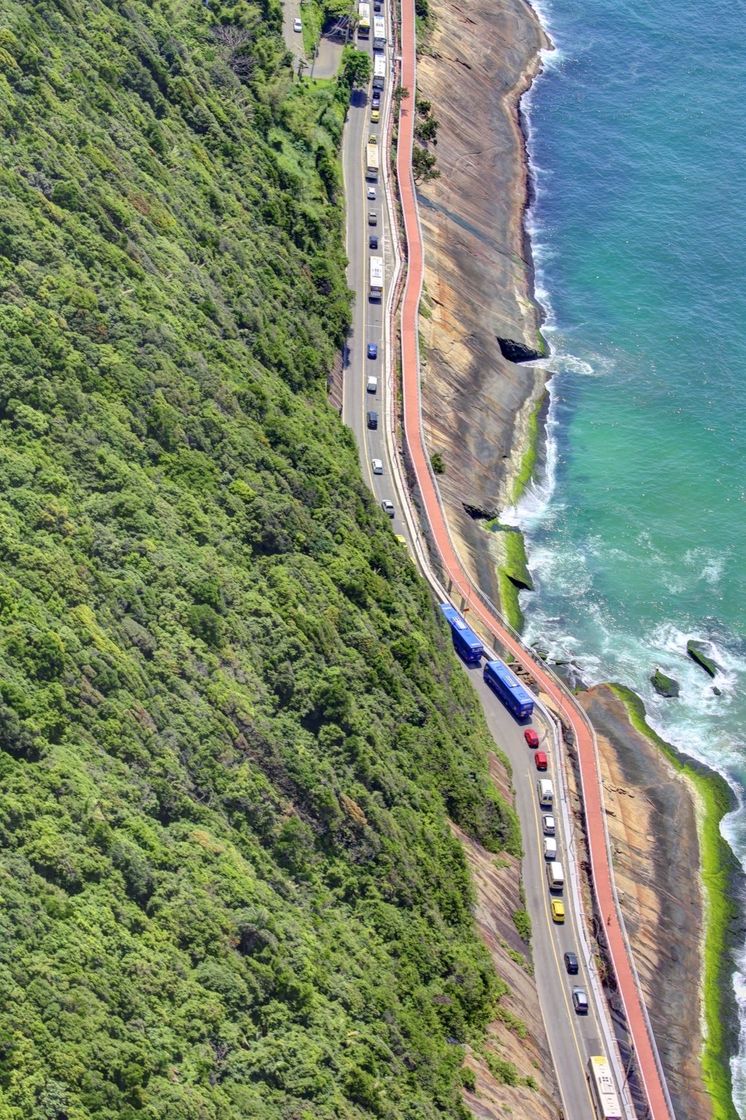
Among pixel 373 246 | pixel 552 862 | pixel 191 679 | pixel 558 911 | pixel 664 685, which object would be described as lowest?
pixel 558 911

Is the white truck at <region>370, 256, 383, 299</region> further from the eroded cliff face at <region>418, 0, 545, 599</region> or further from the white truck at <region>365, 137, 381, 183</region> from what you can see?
the white truck at <region>365, 137, 381, 183</region>

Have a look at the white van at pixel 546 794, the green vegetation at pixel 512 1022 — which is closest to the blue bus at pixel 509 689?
the white van at pixel 546 794

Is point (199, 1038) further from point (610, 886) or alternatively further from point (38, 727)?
point (610, 886)

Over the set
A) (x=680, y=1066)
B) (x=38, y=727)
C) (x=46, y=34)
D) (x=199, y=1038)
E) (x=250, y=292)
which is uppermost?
(x=46, y=34)

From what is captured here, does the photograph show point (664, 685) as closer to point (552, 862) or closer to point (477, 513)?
point (477, 513)

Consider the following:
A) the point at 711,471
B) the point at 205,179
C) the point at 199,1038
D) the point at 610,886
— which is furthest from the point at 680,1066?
the point at 205,179

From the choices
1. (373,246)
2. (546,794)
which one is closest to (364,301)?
(373,246)

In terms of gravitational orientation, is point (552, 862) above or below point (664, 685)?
below
